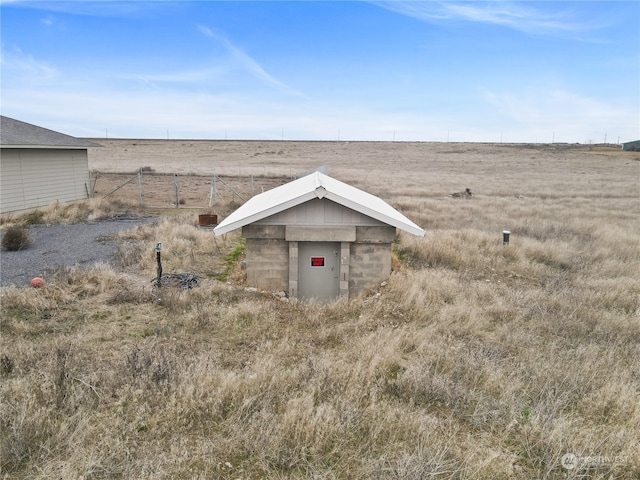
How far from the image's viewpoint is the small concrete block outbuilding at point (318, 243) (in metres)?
9.32

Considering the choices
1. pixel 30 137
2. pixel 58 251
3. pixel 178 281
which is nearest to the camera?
pixel 178 281

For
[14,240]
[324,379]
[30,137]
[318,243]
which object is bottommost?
[324,379]

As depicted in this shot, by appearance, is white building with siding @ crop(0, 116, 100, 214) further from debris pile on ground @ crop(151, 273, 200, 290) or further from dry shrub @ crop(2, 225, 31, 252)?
debris pile on ground @ crop(151, 273, 200, 290)

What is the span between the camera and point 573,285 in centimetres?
1007

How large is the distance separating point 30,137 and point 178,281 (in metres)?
14.9

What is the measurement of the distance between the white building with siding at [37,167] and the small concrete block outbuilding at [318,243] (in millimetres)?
13578

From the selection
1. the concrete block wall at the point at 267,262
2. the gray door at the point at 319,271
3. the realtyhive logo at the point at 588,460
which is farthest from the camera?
the gray door at the point at 319,271

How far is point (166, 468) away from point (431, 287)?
659cm

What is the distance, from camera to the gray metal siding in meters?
17.7

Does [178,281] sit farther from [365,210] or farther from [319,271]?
[365,210]

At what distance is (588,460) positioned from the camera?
384 centimetres

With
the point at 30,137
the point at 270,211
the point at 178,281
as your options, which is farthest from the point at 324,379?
the point at 30,137

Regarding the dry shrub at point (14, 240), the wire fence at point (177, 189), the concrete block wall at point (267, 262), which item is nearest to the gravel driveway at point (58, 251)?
the dry shrub at point (14, 240)

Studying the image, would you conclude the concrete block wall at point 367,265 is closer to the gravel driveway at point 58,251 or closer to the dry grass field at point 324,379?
the dry grass field at point 324,379
